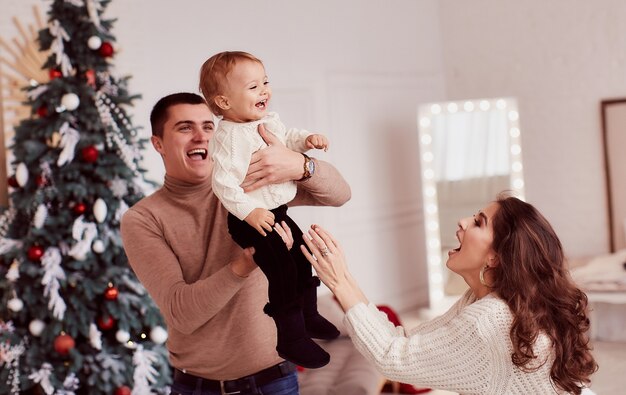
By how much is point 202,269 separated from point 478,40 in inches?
240

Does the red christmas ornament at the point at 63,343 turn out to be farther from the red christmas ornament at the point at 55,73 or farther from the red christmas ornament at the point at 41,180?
the red christmas ornament at the point at 55,73

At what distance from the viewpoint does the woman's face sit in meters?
2.02

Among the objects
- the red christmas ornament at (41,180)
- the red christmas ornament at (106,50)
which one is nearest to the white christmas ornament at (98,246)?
the red christmas ornament at (41,180)

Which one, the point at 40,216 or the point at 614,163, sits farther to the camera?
the point at 614,163

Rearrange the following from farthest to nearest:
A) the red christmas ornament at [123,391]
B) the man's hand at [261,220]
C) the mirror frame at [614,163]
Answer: the mirror frame at [614,163] → the red christmas ornament at [123,391] → the man's hand at [261,220]

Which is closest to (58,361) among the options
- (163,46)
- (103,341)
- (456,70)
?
(103,341)

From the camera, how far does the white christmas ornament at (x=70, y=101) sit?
3748 mm

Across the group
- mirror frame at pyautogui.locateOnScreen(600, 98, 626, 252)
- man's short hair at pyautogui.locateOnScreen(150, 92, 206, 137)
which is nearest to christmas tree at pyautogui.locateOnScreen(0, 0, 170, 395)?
man's short hair at pyautogui.locateOnScreen(150, 92, 206, 137)

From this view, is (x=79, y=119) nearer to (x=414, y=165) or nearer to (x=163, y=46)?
(x=163, y=46)

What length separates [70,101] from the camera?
12.3ft

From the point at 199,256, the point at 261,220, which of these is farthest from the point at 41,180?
the point at 261,220

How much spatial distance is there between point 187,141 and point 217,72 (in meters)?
0.30

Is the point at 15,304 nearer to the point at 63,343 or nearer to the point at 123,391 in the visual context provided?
the point at 63,343

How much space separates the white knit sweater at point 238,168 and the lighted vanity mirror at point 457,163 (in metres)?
4.99
